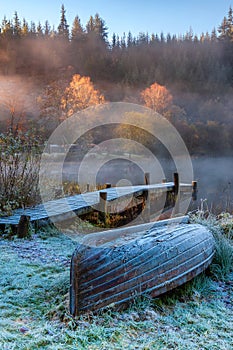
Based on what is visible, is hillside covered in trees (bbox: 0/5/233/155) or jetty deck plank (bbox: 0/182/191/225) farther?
hillside covered in trees (bbox: 0/5/233/155)

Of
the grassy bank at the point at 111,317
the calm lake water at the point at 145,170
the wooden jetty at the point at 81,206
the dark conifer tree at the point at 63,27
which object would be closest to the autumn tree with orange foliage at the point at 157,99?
the calm lake water at the point at 145,170

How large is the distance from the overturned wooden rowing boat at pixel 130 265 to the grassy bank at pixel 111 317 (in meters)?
0.11

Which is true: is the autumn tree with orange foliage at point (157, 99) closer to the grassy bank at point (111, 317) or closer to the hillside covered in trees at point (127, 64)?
the hillside covered in trees at point (127, 64)

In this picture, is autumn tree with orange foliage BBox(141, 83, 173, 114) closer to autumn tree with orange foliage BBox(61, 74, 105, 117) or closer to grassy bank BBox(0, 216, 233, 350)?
autumn tree with orange foliage BBox(61, 74, 105, 117)

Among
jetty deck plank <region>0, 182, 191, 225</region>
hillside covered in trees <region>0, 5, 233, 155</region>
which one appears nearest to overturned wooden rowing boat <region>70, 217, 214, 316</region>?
jetty deck plank <region>0, 182, 191, 225</region>

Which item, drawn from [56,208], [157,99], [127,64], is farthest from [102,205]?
[127,64]

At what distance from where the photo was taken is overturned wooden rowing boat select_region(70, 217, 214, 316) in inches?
85.7

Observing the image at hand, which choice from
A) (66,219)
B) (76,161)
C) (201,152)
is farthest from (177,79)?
(66,219)

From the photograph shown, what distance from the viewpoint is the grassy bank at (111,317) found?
188 cm

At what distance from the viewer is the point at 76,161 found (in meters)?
18.4

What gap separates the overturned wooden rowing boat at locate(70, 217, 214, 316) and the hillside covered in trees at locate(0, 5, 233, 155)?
26.8 metres

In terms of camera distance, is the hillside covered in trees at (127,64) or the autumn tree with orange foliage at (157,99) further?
the hillside covered in trees at (127,64)

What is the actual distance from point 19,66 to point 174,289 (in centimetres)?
4206

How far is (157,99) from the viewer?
28.5 meters
